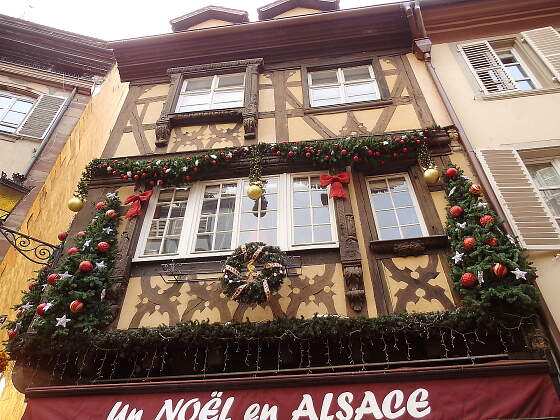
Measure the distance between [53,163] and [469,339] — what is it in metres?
7.86

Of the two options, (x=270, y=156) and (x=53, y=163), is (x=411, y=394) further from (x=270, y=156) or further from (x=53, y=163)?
(x=53, y=163)

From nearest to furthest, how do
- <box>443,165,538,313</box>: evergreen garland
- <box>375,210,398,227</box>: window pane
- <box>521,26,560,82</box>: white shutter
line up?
1. <box>443,165,538,313</box>: evergreen garland
2. <box>375,210,398,227</box>: window pane
3. <box>521,26,560,82</box>: white shutter

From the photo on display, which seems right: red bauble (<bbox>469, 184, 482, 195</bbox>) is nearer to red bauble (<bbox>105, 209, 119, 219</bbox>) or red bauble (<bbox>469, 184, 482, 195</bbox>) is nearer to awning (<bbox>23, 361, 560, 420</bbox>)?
awning (<bbox>23, 361, 560, 420</bbox>)

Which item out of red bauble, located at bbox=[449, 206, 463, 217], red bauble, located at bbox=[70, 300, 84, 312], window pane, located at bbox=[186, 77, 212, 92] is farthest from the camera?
window pane, located at bbox=[186, 77, 212, 92]

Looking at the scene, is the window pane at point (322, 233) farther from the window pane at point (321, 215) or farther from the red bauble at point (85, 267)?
the red bauble at point (85, 267)

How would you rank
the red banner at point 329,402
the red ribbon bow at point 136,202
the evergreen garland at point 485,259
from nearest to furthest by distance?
1. the red banner at point 329,402
2. the evergreen garland at point 485,259
3. the red ribbon bow at point 136,202

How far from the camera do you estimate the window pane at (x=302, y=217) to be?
570cm

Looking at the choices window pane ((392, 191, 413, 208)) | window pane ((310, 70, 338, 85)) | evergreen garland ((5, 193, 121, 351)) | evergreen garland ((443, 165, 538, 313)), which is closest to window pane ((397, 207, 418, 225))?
window pane ((392, 191, 413, 208))

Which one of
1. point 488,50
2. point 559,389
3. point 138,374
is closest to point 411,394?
point 559,389

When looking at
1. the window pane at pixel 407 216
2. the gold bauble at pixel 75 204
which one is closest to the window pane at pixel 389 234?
the window pane at pixel 407 216

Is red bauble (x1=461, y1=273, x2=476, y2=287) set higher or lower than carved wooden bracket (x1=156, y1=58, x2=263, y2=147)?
lower

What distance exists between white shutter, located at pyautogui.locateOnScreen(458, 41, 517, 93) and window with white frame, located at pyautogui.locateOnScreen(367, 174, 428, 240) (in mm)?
2628

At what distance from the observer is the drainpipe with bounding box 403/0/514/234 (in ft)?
17.2

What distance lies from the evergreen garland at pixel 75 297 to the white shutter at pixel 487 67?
6786mm
